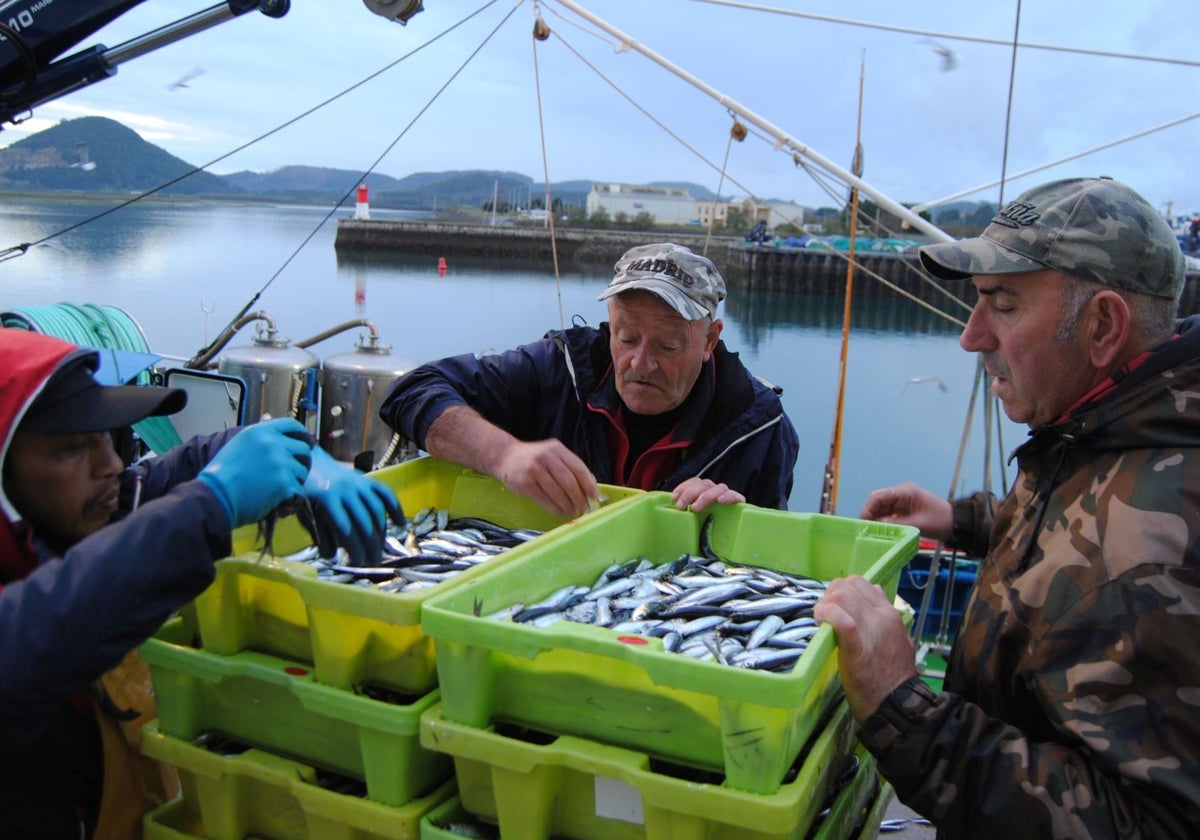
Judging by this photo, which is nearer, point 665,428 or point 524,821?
point 524,821

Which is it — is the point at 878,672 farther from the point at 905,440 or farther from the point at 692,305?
the point at 905,440

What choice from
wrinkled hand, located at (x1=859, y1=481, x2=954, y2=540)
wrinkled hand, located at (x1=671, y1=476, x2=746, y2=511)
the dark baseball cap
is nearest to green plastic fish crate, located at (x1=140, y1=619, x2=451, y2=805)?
the dark baseball cap

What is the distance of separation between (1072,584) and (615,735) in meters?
0.93

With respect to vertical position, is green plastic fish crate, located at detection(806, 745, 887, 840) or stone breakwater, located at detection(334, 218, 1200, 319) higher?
stone breakwater, located at detection(334, 218, 1200, 319)

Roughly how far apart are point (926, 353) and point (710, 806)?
35.3m

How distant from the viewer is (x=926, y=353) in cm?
→ 3438

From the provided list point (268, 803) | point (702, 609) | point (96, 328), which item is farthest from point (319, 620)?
point (96, 328)

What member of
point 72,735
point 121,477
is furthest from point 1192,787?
point 121,477

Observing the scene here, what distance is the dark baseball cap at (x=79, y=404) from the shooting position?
70.2 inches

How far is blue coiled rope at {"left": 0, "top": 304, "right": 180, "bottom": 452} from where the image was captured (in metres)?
6.18

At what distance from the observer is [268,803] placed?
1.96 meters

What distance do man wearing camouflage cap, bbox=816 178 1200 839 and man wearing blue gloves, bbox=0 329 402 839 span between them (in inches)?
45.7

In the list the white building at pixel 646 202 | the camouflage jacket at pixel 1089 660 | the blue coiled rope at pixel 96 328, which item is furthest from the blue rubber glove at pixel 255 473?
the white building at pixel 646 202

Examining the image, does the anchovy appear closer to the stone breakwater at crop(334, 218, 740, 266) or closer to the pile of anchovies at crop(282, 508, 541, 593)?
the pile of anchovies at crop(282, 508, 541, 593)
